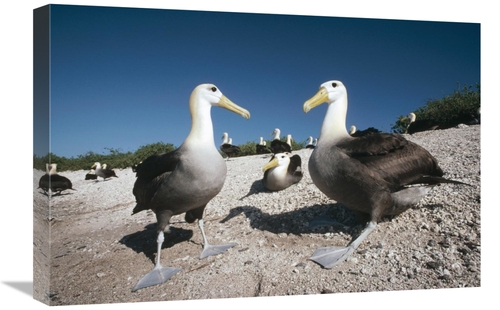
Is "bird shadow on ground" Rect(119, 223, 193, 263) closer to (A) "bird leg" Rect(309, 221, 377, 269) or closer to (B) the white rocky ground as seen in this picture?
(B) the white rocky ground

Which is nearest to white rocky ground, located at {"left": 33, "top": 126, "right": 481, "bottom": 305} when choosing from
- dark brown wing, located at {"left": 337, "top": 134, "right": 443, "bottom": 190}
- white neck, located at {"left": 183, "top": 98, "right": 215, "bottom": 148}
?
dark brown wing, located at {"left": 337, "top": 134, "right": 443, "bottom": 190}

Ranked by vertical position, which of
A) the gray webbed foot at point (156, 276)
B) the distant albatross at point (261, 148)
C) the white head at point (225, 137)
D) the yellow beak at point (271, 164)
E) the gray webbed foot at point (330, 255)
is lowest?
the gray webbed foot at point (156, 276)

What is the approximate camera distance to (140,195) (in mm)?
4898

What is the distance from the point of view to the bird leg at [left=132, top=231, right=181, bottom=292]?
448cm

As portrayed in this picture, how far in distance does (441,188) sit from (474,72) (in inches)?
66.2

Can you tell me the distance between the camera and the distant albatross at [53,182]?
4.32 meters

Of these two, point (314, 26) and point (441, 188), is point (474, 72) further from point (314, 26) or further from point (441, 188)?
point (314, 26)

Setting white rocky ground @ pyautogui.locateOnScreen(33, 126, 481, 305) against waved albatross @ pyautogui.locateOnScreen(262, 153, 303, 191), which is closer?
white rocky ground @ pyautogui.locateOnScreen(33, 126, 481, 305)

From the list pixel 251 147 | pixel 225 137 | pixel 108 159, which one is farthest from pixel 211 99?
pixel 108 159

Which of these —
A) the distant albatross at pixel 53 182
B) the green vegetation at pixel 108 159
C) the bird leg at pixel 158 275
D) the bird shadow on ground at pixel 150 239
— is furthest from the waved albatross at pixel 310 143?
the distant albatross at pixel 53 182

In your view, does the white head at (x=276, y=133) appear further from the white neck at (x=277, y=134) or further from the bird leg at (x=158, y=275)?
the bird leg at (x=158, y=275)

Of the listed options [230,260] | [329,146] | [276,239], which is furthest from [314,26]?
[230,260]

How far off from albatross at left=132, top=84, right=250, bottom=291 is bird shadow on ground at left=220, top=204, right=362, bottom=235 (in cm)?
81

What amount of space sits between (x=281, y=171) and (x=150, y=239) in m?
2.01
